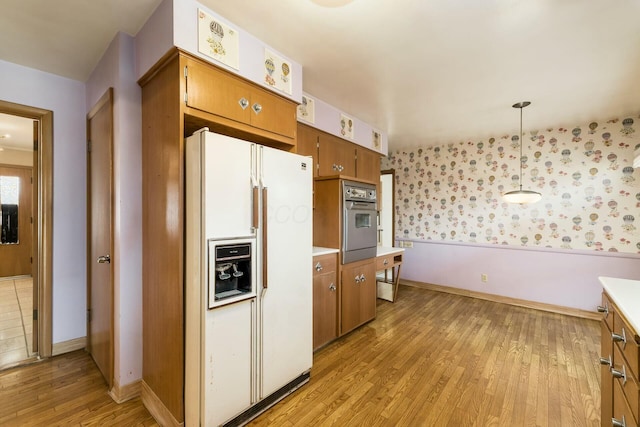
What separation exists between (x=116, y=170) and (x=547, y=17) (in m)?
2.94

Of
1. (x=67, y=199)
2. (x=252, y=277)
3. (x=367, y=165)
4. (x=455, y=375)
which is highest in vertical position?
(x=367, y=165)

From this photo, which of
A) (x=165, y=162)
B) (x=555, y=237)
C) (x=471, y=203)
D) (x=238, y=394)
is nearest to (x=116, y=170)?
(x=165, y=162)

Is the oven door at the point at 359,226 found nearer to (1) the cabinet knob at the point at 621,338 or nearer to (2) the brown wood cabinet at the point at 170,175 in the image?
(2) the brown wood cabinet at the point at 170,175

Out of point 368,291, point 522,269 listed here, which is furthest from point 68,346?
point 522,269

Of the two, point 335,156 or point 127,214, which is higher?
point 335,156

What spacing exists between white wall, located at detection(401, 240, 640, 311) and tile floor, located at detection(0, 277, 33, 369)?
196 inches

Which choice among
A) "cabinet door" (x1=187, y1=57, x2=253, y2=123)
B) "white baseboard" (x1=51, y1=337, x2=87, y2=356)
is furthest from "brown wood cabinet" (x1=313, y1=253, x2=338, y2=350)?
"white baseboard" (x1=51, y1=337, x2=87, y2=356)

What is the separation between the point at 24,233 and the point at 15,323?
3.36m

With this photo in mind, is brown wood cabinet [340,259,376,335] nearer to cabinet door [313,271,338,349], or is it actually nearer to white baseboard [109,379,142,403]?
cabinet door [313,271,338,349]

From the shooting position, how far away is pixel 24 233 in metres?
5.36

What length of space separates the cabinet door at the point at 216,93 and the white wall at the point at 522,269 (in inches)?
159

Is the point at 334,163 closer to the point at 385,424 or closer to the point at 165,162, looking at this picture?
the point at 165,162

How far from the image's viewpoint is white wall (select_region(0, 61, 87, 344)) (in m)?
2.45

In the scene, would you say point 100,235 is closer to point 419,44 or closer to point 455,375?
point 419,44
